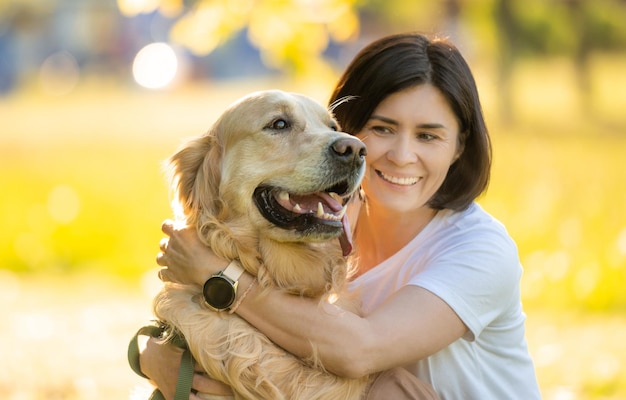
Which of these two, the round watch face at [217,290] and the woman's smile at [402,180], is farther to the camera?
the woman's smile at [402,180]

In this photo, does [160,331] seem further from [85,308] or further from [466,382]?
[85,308]

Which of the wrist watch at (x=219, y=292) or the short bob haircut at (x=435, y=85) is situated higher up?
the short bob haircut at (x=435, y=85)

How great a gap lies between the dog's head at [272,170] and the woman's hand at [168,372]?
47 cm

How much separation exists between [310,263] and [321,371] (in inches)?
15.6

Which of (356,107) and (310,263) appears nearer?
(310,263)

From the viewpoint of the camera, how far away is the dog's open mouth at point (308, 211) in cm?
284

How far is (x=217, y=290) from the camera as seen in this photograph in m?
2.72

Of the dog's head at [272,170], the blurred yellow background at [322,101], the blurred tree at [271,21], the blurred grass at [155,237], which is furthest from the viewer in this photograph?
the blurred tree at [271,21]

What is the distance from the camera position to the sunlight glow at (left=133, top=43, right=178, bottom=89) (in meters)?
21.9

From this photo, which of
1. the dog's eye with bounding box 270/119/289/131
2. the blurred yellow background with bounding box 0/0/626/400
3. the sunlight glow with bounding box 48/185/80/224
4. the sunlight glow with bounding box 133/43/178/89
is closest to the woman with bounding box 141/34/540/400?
the dog's eye with bounding box 270/119/289/131

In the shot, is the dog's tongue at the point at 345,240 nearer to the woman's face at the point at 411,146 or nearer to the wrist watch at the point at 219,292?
the woman's face at the point at 411,146

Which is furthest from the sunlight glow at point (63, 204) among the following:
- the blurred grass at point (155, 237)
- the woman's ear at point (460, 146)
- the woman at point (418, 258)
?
the woman's ear at point (460, 146)

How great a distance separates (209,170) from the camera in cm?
296

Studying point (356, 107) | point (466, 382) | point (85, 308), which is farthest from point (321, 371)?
point (85, 308)
